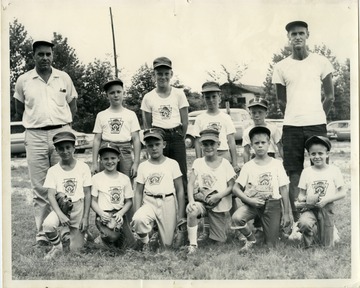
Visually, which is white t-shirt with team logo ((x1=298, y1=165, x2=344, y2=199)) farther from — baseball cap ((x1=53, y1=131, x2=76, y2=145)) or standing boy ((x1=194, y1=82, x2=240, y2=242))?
baseball cap ((x1=53, y1=131, x2=76, y2=145))

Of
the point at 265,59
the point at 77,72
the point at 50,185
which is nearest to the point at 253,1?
the point at 265,59

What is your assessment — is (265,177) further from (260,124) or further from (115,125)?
(115,125)

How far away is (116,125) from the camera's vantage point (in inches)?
140

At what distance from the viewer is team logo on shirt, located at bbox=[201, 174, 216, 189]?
137 inches

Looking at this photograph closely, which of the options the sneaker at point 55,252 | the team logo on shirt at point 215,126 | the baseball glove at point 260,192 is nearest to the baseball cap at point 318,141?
the baseball glove at point 260,192

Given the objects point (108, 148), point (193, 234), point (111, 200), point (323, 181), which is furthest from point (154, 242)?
point (323, 181)

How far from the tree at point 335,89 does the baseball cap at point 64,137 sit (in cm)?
161

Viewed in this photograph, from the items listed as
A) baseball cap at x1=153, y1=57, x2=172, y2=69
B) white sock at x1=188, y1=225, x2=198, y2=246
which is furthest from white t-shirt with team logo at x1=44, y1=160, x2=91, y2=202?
baseball cap at x1=153, y1=57, x2=172, y2=69

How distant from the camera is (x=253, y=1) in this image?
3609mm

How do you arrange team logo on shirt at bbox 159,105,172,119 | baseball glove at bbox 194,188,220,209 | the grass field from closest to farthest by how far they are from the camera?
1. the grass field
2. baseball glove at bbox 194,188,220,209
3. team logo on shirt at bbox 159,105,172,119

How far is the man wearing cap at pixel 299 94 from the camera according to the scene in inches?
140

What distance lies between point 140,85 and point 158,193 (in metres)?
0.91

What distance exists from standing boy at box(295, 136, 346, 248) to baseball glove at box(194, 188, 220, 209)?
0.70 metres

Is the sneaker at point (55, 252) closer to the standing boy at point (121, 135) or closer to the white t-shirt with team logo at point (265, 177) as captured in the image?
the standing boy at point (121, 135)
